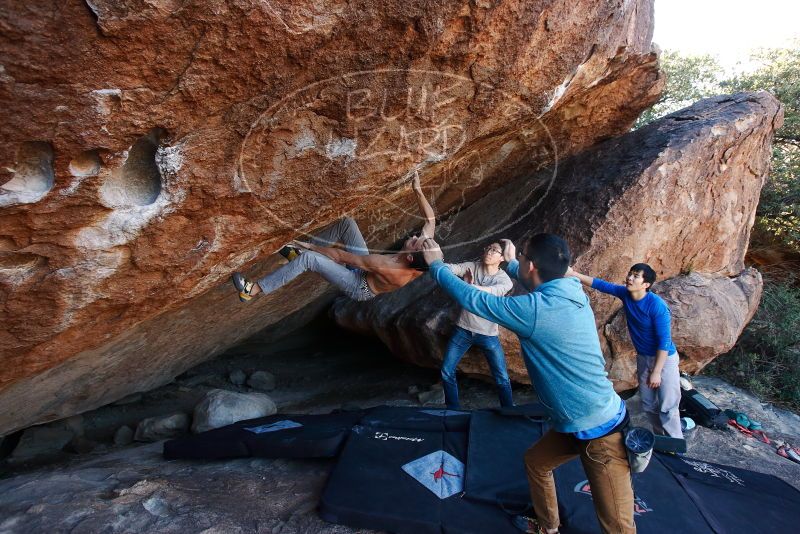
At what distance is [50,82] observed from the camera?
1.95 metres

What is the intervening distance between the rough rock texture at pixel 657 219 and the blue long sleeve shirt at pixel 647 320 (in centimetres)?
66

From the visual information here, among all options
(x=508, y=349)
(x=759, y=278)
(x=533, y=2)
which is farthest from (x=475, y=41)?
(x=759, y=278)

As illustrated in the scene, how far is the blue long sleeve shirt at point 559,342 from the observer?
2.24m

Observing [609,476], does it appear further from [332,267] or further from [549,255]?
[332,267]

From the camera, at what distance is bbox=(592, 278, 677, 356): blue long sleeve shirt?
3.63 meters

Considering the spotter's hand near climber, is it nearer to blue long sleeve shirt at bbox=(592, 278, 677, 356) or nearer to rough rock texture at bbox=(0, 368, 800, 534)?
rough rock texture at bbox=(0, 368, 800, 534)

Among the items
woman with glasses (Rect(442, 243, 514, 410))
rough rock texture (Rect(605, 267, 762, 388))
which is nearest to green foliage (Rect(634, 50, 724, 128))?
rough rock texture (Rect(605, 267, 762, 388))

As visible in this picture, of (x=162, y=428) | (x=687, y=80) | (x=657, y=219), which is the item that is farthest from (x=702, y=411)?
(x=687, y=80)

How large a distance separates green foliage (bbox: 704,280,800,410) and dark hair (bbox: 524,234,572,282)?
4.88 m

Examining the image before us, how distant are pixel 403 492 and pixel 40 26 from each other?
2.81m

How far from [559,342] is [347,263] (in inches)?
83.2

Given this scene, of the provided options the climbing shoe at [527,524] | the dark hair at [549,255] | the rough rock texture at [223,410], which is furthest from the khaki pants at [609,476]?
the rough rock texture at [223,410]

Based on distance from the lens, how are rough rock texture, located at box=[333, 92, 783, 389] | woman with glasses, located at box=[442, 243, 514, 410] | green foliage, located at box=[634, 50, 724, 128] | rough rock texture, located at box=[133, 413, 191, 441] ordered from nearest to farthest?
woman with glasses, located at box=[442, 243, 514, 410] → rough rock texture, located at box=[333, 92, 783, 389] → rough rock texture, located at box=[133, 413, 191, 441] → green foliage, located at box=[634, 50, 724, 128]

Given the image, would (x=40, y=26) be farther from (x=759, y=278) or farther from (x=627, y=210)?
(x=759, y=278)
